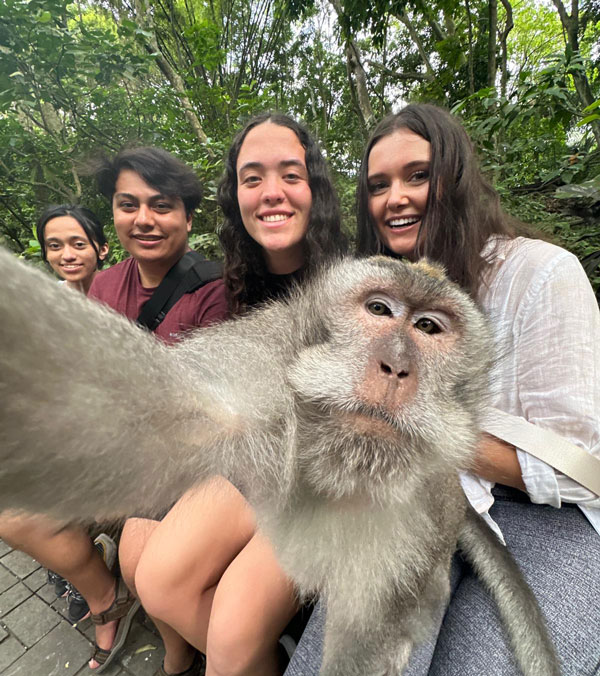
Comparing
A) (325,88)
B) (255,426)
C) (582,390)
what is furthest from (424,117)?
(325,88)

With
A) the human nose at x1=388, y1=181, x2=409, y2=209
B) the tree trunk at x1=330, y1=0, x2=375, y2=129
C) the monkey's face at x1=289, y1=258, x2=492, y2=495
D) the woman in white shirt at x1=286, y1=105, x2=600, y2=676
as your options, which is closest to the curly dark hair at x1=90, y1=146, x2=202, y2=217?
the woman in white shirt at x1=286, y1=105, x2=600, y2=676

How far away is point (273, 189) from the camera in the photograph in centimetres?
194

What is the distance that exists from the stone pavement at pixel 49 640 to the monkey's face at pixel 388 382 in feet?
6.70

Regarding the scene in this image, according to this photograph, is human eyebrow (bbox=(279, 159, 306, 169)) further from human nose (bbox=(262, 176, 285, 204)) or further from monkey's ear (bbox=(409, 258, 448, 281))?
monkey's ear (bbox=(409, 258, 448, 281))

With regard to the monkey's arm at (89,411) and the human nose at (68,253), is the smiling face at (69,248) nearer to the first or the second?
the human nose at (68,253)

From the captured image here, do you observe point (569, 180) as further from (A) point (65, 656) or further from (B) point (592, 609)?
(A) point (65, 656)

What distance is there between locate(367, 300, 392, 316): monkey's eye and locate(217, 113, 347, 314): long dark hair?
819 mm

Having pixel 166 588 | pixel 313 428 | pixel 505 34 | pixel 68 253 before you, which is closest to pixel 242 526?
pixel 166 588

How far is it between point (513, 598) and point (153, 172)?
2.66 metres

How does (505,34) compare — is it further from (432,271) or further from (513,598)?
(513,598)

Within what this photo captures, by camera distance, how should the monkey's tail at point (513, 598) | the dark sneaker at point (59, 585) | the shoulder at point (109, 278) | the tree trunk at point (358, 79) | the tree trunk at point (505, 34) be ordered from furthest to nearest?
the tree trunk at point (358, 79) < the tree trunk at point (505, 34) < the shoulder at point (109, 278) < the dark sneaker at point (59, 585) < the monkey's tail at point (513, 598)

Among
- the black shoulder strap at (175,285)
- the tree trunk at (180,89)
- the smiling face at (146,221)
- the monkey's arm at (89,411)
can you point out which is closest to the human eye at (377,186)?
the black shoulder strap at (175,285)

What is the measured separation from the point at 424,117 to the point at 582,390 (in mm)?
Result: 1256

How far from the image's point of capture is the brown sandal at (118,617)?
7.27 ft
